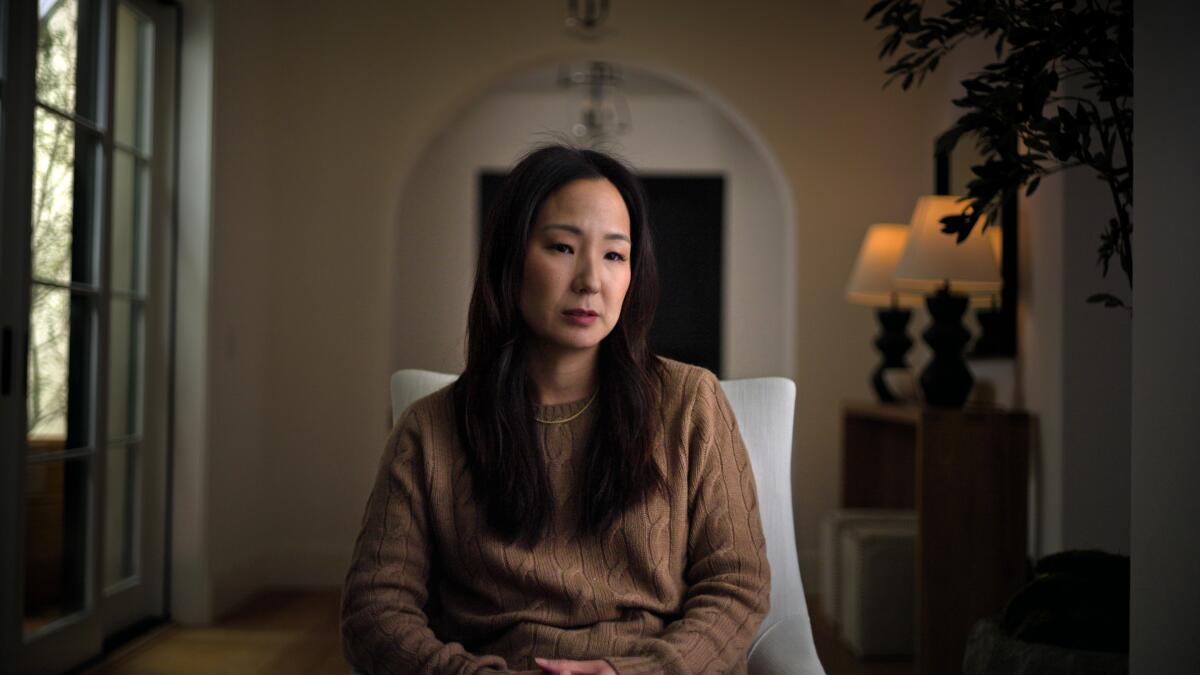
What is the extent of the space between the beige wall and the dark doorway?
3.30 metres

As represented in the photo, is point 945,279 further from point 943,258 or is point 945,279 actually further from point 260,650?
point 260,650

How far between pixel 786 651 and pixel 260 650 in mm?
2491

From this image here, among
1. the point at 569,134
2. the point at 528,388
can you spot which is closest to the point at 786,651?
the point at 528,388

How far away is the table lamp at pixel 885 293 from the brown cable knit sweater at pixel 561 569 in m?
2.56

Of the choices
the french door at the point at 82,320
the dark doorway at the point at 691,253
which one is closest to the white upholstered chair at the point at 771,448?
the french door at the point at 82,320

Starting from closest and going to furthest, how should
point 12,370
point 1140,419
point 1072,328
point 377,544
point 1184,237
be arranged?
1. point 377,544
2. point 1184,237
3. point 1140,419
4. point 12,370
5. point 1072,328

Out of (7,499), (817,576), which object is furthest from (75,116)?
(817,576)

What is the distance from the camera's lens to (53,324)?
3.23 m

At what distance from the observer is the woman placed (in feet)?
4.82

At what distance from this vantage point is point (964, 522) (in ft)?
10.8

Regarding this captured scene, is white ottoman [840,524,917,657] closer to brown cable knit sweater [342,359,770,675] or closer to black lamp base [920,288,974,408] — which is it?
black lamp base [920,288,974,408]

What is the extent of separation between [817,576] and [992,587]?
1.68 metres

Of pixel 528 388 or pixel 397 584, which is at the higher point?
pixel 528 388

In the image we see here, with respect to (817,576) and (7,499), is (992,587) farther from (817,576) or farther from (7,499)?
(7,499)
